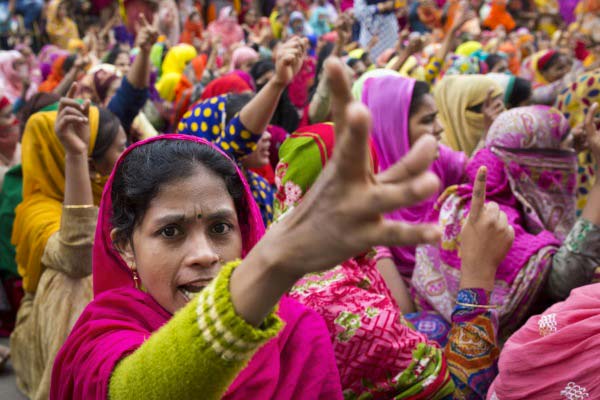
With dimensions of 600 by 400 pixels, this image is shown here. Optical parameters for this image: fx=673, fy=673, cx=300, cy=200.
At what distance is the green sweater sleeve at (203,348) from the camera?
36.9 inches

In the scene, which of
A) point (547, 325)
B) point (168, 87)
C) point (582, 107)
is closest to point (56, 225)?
point (547, 325)

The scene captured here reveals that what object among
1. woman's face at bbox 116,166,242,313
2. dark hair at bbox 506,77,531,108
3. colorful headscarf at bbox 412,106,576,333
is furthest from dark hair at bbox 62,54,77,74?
woman's face at bbox 116,166,242,313

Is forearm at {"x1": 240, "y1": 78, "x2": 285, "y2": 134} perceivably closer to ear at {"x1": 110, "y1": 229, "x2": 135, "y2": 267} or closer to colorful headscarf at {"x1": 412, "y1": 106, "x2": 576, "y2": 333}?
colorful headscarf at {"x1": 412, "y1": 106, "x2": 576, "y2": 333}

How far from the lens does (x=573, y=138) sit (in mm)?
2947

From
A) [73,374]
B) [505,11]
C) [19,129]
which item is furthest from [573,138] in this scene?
[505,11]

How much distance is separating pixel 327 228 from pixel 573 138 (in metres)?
2.41

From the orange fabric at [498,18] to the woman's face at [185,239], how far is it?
37.3 feet

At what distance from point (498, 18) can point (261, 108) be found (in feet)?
33.0

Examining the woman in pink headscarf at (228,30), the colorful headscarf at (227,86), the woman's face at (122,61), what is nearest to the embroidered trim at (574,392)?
the colorful headscarf at (227,86)

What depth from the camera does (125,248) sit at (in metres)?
1.56

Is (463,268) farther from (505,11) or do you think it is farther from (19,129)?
(505,11)

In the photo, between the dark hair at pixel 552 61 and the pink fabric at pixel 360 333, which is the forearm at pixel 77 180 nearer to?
the pink fabric at pixel 360 333

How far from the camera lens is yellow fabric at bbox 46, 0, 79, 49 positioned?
1238 cm

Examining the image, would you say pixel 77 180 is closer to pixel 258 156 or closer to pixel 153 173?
pixel 258 156
